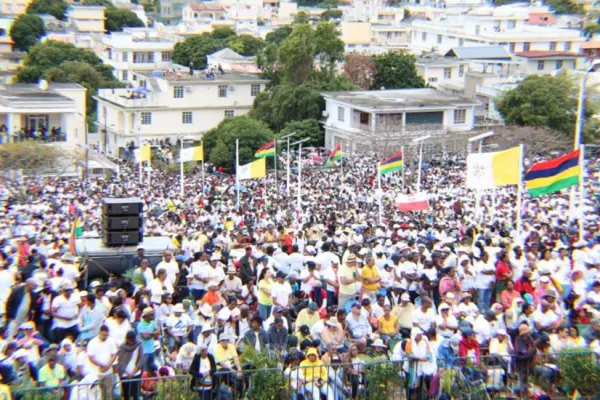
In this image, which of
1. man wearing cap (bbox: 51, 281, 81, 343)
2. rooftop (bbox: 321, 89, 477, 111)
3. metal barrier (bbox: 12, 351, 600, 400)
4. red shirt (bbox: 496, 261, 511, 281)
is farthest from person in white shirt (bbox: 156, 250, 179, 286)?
rooftop (bbox: 321, 89, 477, 111)

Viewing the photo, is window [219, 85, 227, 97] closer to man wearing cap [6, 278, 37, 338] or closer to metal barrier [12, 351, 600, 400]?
man wearing cap [6, 278, 37, 338]

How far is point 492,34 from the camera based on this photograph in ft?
282

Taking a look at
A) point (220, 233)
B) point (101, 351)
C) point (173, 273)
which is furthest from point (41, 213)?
point (101, 351)

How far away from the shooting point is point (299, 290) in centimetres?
1558

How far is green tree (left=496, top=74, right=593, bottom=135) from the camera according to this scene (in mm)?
50156

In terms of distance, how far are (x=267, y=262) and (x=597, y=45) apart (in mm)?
69638

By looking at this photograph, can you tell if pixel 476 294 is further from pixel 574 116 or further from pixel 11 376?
pixel 574 116

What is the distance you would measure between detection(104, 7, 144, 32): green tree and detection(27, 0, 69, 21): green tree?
493cm

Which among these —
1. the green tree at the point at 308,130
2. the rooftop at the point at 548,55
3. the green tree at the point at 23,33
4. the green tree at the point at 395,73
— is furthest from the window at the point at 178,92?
the green tree at the point at 23,33

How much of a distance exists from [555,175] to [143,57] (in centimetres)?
6152

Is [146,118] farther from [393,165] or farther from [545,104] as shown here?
[393,165]

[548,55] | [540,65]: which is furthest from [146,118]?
[548,55]

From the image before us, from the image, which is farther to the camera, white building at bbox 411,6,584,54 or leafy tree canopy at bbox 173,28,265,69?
white building at bbox 411,6,584,54

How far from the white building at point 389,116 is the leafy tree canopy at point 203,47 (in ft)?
78.8
